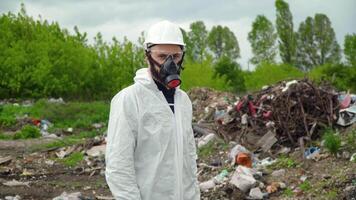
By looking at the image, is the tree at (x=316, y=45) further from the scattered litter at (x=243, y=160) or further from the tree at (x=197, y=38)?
the scattered litter at (x=243, y=160)

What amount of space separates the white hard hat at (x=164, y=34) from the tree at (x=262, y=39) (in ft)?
142

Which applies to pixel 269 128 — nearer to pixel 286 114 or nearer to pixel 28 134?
pixel 286 114

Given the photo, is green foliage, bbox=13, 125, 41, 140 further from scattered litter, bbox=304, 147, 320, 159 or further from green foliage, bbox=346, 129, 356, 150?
green foliage, bbox=346, 129, 356, 150

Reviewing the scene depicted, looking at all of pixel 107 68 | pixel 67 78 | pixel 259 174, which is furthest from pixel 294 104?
pixel 107 68

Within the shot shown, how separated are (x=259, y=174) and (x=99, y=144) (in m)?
5.68

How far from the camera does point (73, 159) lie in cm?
1275

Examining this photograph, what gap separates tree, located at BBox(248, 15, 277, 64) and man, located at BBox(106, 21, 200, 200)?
142 ft

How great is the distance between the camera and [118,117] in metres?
3.04

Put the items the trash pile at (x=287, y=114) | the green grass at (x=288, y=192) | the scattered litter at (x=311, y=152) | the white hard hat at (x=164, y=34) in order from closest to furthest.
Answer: the white hard hat at (x=164, y=34) < the green grass at (x=288, y=192) < the scattered litter at (x=311, y=152) < the trash pile at (x=287, y=114)

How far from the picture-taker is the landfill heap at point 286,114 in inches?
445

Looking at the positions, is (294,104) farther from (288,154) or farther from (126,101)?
(126,101)

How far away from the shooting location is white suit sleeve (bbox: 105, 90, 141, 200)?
2.99 meters

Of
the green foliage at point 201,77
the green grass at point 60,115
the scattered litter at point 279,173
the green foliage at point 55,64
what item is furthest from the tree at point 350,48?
the scattered litter at point 279,173

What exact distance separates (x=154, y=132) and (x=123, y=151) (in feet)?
0.61
